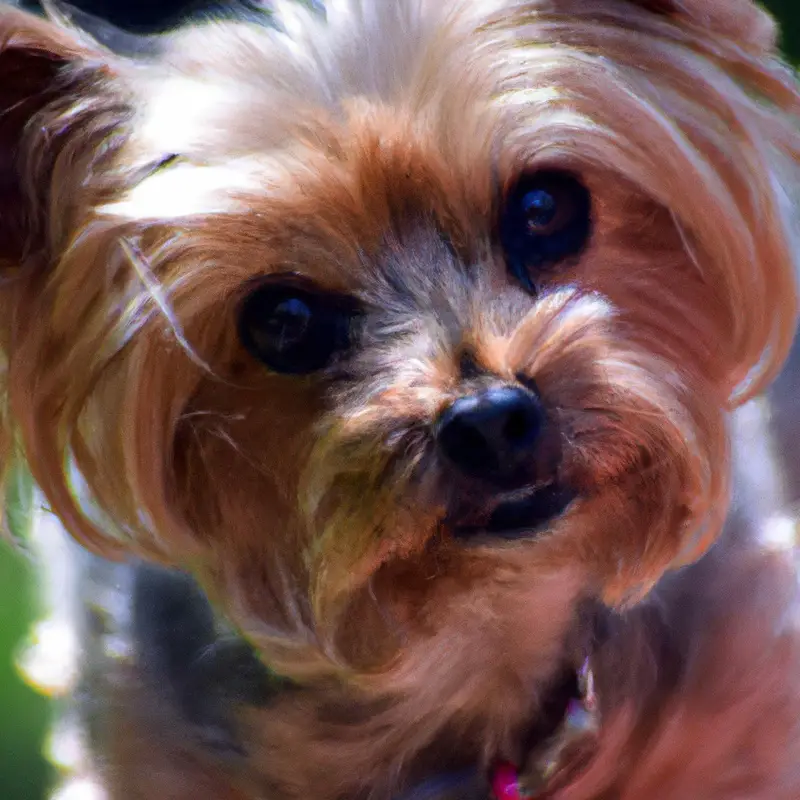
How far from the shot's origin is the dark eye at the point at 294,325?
3.95ft

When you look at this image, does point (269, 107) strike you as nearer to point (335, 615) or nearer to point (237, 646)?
point (335, 615)

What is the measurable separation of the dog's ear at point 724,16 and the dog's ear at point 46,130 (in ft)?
2.04

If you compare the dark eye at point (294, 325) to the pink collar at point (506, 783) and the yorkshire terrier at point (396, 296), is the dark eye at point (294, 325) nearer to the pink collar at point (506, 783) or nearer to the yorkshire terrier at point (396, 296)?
the yorkshire terrier at point (396, 296)

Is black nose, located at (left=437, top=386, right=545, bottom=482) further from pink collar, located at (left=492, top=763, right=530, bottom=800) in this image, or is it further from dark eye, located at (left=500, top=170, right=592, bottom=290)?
pink collar, located at (left=492, top=763, right=530, bottom=800)

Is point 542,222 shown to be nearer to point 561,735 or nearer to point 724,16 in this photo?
point 724,16

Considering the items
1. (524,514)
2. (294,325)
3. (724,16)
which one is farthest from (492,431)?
(724,16)

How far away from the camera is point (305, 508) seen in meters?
1.23

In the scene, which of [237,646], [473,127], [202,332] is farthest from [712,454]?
[237,646]

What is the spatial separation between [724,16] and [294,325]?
1.99 ft

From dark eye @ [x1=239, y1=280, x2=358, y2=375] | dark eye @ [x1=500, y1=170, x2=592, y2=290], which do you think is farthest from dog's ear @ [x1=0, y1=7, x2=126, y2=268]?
dark eye @ [x1=500, y1=170, x2=592, y2=290]

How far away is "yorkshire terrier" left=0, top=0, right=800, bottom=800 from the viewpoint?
1139mm

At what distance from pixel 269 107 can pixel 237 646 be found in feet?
2.59

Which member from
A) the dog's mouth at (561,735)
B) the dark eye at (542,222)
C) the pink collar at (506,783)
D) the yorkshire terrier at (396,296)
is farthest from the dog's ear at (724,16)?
the pink collar at (506,783)

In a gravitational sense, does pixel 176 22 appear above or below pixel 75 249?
above
